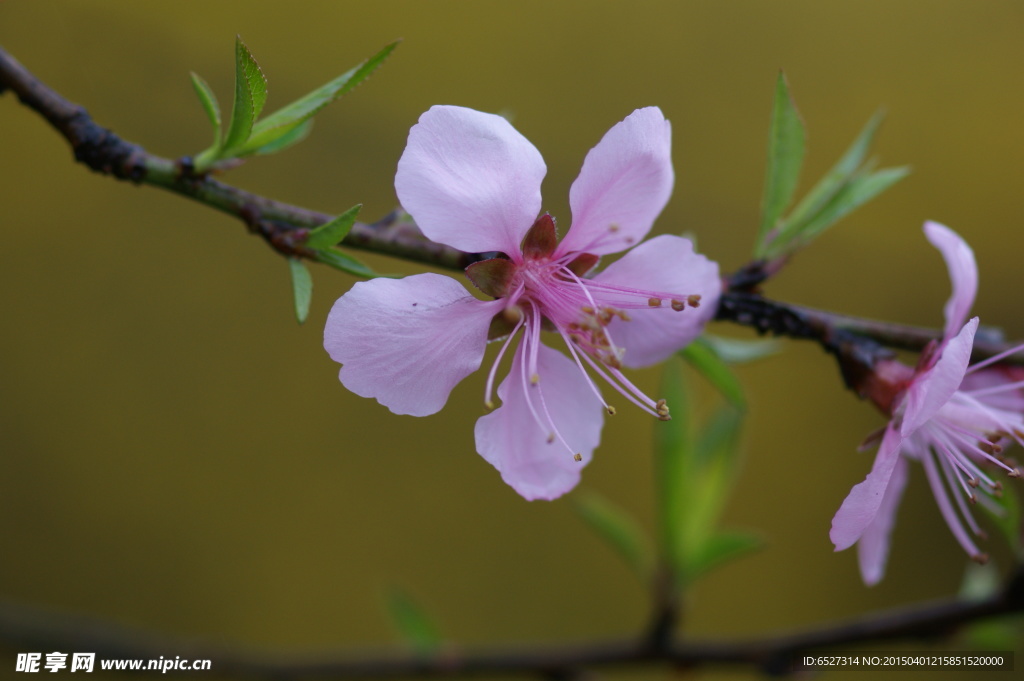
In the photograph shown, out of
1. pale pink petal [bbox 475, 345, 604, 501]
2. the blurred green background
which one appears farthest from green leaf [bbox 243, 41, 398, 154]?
the blurred green background

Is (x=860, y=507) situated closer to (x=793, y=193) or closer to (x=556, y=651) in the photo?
(x=793, y=193)

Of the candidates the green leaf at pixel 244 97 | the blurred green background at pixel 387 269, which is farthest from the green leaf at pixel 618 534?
the blurred green background at pixel 387 269

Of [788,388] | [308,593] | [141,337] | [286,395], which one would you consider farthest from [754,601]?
[141,337]

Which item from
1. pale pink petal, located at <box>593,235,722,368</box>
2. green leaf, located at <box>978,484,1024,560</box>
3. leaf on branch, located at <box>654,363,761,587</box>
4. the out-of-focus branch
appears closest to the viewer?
pale pink petal, located at <box>593,235,722,368</box>

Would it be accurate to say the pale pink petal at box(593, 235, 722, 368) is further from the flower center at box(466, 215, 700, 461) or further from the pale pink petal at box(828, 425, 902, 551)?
the pale pink petal at box(828, 425, 902, 551)

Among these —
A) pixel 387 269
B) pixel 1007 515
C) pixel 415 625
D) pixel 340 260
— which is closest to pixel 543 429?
pixel 340 260

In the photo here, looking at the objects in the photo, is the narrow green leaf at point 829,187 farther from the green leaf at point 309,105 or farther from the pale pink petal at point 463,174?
the green leaf at point 309,105
